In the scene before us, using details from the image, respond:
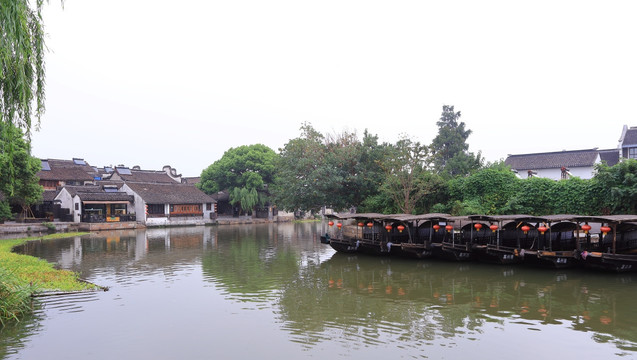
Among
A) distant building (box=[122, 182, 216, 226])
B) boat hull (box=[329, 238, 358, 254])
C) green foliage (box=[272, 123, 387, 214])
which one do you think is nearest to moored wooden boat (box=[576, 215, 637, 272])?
boat hull (box=[329, 238, 358, 254])

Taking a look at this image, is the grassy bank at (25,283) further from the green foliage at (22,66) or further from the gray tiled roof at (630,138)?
the gray tiled roof at (630,138)

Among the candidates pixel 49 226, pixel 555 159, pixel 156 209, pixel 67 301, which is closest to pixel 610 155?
pixel 555 159

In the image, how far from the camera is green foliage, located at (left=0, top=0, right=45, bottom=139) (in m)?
8.55

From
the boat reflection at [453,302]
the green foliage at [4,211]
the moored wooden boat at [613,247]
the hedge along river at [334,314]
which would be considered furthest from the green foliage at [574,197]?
the green foliage at [4,211]

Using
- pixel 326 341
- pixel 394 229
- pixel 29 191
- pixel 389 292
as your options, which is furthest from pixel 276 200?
pixel 326 341

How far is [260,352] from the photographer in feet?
27.0

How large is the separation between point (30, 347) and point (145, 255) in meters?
14.1

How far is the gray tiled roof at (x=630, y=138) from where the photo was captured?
38.6m

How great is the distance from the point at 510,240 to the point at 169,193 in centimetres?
3870

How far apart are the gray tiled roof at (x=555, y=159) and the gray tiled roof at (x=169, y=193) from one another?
34.7m

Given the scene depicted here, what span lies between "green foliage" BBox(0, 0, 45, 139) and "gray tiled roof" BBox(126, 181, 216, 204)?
35.6m

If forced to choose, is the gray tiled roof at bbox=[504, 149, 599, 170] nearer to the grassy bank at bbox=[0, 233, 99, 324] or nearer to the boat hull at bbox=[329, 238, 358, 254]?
the boat hull at bbox=[329, 238, 358, 254]

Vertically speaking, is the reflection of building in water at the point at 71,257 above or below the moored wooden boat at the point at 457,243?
below

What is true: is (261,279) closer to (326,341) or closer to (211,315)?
(211,315)
